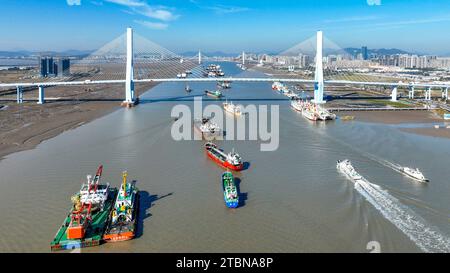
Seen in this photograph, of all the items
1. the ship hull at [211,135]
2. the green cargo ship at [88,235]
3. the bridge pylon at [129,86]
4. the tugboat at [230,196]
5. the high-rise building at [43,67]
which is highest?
the high-rise building at [43,67]

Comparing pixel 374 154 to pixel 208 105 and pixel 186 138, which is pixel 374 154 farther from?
pixel 208 105

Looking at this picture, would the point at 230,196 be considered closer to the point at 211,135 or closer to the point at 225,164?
the point at 225,164

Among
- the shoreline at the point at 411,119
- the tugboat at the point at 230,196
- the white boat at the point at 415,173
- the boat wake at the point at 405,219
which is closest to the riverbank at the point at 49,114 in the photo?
the tugboat at the point at 230,196

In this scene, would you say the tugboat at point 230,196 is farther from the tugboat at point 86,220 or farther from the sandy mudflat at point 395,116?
the sandy mudflat at point 395,116

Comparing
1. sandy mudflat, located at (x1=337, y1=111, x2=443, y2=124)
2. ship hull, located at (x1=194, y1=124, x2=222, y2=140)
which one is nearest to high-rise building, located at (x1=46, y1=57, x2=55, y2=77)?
ship hull, located at (x1=194, y1=124, x2=222, y2=140)

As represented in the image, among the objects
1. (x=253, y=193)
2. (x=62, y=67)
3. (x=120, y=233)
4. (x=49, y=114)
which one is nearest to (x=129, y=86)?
(x=49, y=114)
